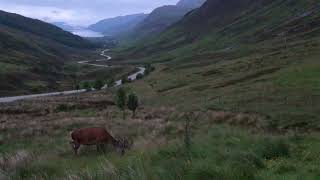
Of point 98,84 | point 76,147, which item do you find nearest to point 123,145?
point 76,147

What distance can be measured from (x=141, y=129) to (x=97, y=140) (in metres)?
7.24

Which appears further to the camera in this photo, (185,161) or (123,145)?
(123,145)

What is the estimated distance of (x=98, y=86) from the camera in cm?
15025

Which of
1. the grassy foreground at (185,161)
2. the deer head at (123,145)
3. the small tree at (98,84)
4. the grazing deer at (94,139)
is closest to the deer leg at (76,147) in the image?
the grazing deer at (94,139)

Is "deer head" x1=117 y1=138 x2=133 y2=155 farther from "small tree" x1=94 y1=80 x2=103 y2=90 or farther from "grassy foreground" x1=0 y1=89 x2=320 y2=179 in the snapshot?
"small tree" x1=94 y1=80 x2=103 y2=90

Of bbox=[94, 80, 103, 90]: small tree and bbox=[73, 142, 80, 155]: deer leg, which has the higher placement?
bbox=[94, 80, 103, 90]: small tree

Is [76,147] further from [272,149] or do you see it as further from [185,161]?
[185,161]

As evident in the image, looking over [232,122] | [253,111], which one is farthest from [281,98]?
[232,122]

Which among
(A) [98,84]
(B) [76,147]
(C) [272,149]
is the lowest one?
(B) [76,147]

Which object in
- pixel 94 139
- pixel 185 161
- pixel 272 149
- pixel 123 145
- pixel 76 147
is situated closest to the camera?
pixel 185 161

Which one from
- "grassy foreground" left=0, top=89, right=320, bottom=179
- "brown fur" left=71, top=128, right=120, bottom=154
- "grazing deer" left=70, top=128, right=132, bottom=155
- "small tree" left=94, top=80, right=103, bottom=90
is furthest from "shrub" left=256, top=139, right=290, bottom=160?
"small tree" left=94, top=80, right=103, bottom=90

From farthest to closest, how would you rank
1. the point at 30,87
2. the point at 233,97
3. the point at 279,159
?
the point at 30,87, the point at 233,97, the point at 279,159

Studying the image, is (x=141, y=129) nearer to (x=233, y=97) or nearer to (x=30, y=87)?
(x=233, y=97)

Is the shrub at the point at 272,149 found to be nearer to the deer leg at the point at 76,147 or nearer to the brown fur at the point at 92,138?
the brown fur at the point at 92,138
